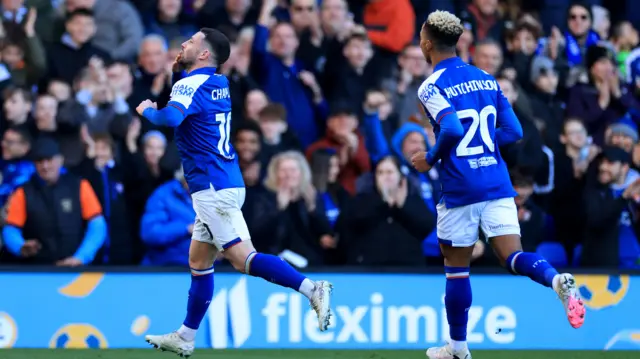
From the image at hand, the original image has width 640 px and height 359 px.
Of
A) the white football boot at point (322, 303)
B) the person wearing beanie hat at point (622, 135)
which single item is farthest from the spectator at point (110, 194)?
the person wearing beanie hat at point (622, 135)

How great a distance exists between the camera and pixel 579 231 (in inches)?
377

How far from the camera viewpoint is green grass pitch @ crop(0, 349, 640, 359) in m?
7.92

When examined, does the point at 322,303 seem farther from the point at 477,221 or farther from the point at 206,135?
the point at 206,135

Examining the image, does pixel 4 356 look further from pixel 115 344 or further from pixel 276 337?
pixel 276 337

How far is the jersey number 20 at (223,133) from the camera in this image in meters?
6.91

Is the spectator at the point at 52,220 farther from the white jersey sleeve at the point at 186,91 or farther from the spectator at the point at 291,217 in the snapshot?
the white jersey sleeve at the point at 186,91

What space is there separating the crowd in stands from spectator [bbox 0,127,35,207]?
0.01 metres

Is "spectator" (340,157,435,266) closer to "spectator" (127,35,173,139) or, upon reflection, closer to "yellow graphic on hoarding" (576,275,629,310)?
"yellow graphic on hoarding" (576,275,629,310)

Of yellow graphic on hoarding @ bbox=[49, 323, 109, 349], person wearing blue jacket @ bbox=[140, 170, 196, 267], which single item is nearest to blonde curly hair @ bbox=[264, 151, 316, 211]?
person wearing blue jacket @ bbox=[140, 170, 196, 267]

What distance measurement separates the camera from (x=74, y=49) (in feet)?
32.3

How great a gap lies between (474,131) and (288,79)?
376 cm

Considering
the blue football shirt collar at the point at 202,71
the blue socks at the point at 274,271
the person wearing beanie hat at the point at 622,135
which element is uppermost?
the blue football shirt collar at the point at 202,71

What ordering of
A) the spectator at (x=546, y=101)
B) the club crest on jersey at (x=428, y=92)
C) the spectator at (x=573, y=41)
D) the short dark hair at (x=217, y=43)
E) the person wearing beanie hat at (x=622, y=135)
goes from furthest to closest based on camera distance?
the spectator at (x=573, y=41) < the spectator at (x=546, y=101) < the person wearing beanie hat at (x=622, y=135) < the short dark hair at (x=217, y=43) < the club crest on jersey at (x=428, y=92)

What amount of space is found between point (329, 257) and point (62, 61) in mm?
2729
